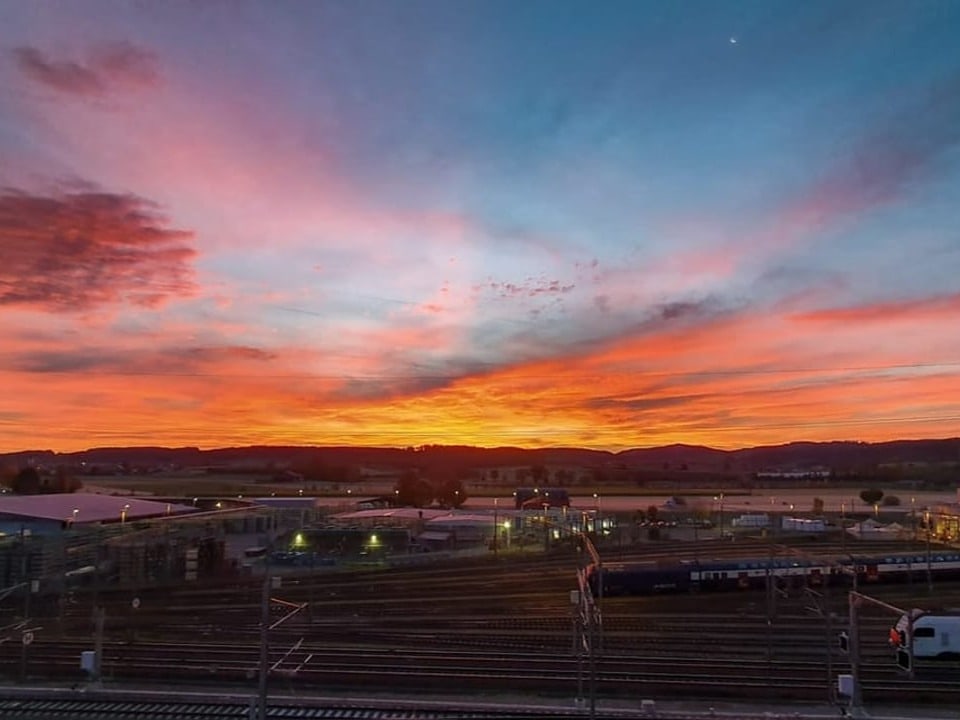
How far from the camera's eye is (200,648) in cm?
1622

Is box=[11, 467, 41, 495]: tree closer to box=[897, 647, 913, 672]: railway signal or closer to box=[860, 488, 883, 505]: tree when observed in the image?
box=[897, 647, 913, 672]: railway signal

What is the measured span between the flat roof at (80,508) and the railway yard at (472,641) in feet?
24.1

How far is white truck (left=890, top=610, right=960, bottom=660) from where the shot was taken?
15.2m

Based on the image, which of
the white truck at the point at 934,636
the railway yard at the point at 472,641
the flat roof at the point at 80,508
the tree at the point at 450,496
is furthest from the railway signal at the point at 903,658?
the tree at the point at 450,496

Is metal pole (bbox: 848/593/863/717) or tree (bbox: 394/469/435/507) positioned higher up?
tree (bbox: 394/469/435/507)

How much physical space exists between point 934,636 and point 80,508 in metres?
30.9

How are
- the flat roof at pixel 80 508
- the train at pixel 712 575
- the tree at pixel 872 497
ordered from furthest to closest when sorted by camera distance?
1. the tree at pixel 872 497
2. the flat roof at pixel 80 508
3. the train at pixel 712 575

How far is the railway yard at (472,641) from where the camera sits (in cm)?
1323

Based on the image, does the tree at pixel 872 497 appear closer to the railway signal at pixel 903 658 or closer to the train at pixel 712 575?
the train at pixel 712 575

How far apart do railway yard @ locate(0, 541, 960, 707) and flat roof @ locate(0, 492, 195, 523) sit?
24.1ft

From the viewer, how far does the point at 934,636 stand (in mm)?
15258

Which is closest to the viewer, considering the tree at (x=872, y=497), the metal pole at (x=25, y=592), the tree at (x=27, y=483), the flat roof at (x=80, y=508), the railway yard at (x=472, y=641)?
the railway yard at (x=472, y=641)

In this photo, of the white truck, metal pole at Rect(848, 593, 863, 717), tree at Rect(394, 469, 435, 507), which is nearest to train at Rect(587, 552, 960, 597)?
the white truck

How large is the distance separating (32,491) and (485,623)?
45956 millimetres
